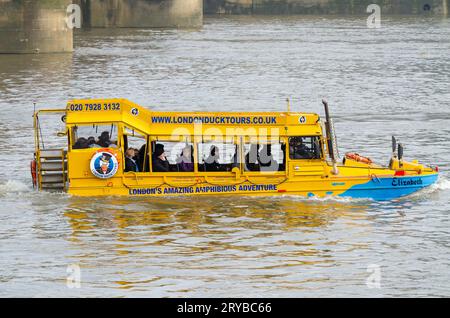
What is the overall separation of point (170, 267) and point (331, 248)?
4.09 m

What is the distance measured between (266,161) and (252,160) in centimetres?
39

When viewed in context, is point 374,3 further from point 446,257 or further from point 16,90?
point 446,257

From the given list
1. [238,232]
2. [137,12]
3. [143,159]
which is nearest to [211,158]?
[143,159]

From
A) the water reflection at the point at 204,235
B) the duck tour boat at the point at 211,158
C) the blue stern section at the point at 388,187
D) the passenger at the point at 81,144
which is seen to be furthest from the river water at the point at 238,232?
the passenger at the point at 81,144

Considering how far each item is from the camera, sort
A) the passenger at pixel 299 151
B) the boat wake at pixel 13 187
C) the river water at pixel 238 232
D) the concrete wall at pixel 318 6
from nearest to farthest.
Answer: the river water at pixel 238 232 → the passenger at pixel 299 151 → the boat wake at pixel 13 187 → the concrete wall at pixel 318 6

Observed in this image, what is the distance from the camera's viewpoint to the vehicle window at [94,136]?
102 ft

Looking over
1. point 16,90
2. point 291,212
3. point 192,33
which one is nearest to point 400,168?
point 291,212

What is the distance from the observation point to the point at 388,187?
103ft

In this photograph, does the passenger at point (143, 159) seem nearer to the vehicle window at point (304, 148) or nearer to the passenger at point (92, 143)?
the passenger at point (92, 143)

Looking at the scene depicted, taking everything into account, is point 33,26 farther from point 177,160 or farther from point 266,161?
point 266,161

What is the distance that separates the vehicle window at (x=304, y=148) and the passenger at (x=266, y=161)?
1.97 ft

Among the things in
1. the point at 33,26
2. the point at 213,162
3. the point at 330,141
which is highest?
the point at 33,26

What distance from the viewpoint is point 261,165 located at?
31141 mm
